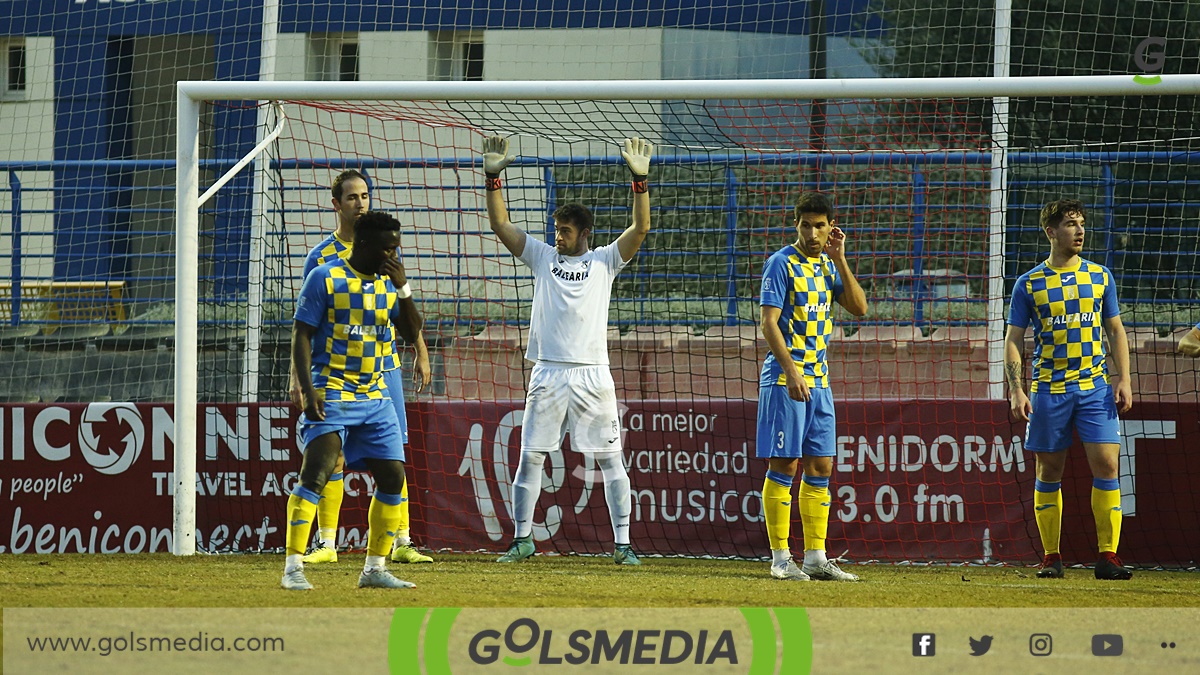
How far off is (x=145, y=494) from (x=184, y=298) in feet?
4.77

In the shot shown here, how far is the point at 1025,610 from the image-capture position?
543cm

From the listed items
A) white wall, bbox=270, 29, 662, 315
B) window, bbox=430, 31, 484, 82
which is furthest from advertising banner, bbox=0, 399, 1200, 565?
window, bbox=430, 31, 484, 82

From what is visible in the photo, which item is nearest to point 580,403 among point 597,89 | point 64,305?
point 597,89

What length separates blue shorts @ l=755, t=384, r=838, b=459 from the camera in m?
6.48

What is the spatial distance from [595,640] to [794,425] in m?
2.29

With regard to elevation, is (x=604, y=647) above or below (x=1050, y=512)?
below

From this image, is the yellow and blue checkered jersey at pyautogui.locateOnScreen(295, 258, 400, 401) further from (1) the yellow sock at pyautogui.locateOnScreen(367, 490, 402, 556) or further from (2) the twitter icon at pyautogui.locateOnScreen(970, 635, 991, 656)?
(2) the twitter icon at pyautogui.locateOnScreen(970, 635, 991, 656)

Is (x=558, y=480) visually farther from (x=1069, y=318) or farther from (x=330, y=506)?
(x=1069, y=318)

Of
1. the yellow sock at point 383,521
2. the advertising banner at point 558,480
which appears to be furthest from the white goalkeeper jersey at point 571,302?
the yellow sock at point 383,521

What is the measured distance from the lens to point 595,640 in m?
4.51

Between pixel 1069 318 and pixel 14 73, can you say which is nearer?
pixel 1069 318

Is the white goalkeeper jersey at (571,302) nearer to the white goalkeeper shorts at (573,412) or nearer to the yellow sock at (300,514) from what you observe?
the white goalkeeper shorts at (573,412)

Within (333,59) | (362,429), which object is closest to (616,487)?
(362,429)

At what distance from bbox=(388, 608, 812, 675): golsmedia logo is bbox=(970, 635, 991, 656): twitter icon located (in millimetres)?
563
